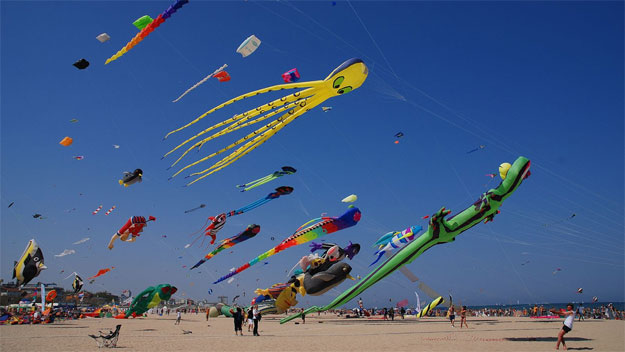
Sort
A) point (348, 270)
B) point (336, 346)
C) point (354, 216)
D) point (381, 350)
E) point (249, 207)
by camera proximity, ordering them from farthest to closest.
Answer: point (249, 207)
point (354, 216)
point (348, 270)
point (336, 346)
point (381, 350)

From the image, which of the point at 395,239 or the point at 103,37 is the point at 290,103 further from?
the point at 395,239

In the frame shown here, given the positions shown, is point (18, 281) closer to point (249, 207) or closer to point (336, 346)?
point (249, 207)

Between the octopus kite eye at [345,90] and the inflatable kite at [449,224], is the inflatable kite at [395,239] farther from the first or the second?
the octopus kite eye at [345,90]

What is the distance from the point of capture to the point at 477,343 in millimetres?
12836

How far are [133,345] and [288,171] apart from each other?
961cm

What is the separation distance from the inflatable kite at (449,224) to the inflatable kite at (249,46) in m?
8.24

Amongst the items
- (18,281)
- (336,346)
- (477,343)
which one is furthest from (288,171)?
(18,281)

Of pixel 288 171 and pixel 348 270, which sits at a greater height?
pixel 288 171

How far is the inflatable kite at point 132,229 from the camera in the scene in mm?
24047

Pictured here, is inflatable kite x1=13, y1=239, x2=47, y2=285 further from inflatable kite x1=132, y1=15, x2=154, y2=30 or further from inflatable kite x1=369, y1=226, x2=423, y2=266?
inflatable kite x1=369, y1=226, x2=423, y2=266

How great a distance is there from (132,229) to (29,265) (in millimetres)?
5602

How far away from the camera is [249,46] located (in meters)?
12.4

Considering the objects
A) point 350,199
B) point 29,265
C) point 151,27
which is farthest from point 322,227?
point 29,265

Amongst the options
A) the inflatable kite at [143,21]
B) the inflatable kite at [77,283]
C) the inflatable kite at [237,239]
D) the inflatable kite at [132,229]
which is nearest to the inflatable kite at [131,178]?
the inflatable kite at [132,229]
